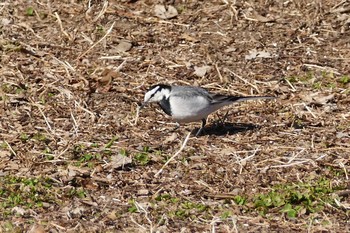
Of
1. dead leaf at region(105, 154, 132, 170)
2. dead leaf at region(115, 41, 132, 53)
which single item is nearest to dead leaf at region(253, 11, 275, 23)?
dead leaf at region(115, 41, 132, 53)

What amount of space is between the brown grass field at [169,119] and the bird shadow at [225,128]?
0.03 metres

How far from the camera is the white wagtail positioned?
8.76 m

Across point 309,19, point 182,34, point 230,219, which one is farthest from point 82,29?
point 230,219

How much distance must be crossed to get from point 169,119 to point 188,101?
59cm

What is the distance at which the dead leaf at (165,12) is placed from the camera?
37.3 ft

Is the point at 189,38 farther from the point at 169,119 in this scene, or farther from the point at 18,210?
the point at 18,210

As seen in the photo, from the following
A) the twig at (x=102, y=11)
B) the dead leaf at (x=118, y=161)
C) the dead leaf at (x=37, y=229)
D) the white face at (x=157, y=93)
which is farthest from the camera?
the twig at (x=102, y=11)

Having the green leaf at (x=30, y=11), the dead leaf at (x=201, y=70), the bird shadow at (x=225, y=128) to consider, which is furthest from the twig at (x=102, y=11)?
the bird shadow at (x=225, y=128)

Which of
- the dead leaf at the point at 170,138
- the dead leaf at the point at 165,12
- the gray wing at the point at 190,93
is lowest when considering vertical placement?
the dead leaf at the point at 170,138

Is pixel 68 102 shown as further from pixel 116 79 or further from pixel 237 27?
pixel 237 27

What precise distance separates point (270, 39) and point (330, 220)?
4.35m

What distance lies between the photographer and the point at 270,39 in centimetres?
1098

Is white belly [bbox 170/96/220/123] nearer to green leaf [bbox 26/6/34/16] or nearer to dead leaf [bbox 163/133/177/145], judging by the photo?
dead leaf [bbox 163/133/177/145]

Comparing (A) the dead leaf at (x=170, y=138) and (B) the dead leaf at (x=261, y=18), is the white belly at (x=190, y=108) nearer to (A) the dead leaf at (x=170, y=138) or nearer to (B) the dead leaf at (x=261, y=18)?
(A) the dead leaf at (x=170, y=138)
